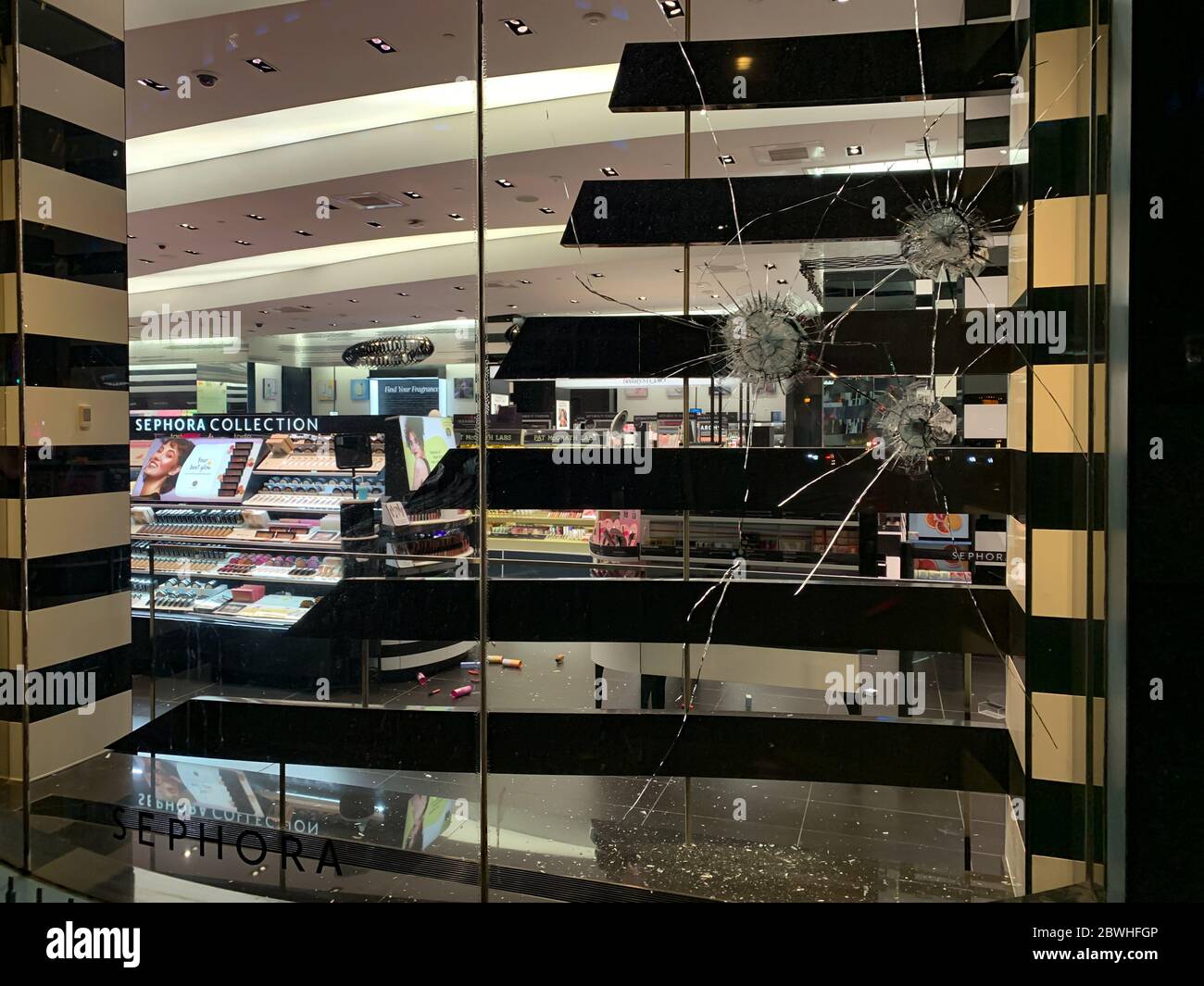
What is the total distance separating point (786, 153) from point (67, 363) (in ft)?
7.63

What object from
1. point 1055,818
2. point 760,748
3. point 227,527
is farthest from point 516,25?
point 1055,818

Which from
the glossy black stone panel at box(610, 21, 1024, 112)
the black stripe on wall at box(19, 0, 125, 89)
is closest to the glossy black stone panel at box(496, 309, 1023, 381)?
the glossy black stone panel at box(610, 21, 1024, 112)

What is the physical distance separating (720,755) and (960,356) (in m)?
1.39

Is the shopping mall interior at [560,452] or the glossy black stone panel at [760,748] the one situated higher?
the shopping mall interior at [560,452]

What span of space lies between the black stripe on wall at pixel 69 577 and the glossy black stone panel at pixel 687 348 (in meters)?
1.49

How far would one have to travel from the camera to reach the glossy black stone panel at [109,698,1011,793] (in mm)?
2182

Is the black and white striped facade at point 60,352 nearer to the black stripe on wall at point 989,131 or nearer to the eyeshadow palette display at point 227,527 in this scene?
the eyeshadow palette display at point 227,527

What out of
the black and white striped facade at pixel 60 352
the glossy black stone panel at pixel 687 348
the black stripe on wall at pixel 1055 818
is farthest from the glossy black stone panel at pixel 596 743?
the glossy black stone panel at pixel 687 348

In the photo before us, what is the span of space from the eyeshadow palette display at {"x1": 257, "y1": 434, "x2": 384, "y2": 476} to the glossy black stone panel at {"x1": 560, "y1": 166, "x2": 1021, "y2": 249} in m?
→ 1.08

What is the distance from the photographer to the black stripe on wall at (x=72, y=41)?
2262 millimetres

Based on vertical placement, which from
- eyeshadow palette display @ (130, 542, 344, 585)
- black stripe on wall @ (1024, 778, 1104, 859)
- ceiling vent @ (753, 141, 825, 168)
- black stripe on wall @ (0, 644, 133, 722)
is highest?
ceiling vent @ (753, 141, 825, 168)

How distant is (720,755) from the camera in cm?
227

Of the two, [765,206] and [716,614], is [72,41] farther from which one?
[716,614]

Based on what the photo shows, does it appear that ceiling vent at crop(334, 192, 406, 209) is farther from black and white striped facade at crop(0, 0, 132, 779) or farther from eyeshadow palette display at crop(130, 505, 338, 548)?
eyeshadow palette display at crop(130, 505, 338, 548)
